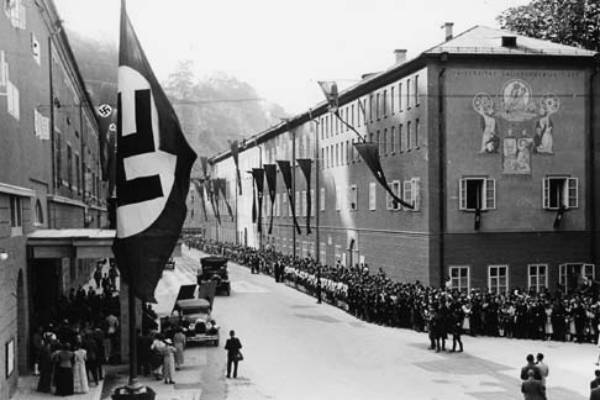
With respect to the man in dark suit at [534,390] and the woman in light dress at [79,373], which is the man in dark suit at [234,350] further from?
the man in dark suit at [534,390]

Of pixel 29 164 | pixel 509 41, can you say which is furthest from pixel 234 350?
pixel 509 41

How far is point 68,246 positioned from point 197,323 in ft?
21.8

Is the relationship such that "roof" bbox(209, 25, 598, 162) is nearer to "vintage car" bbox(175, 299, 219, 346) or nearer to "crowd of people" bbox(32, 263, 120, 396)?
"vintage car" bbox(175, 299, 219, 346)

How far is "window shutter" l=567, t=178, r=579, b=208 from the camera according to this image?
128 ft

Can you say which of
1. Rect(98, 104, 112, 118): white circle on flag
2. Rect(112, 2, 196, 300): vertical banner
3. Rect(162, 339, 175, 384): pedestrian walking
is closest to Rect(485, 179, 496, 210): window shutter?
Rect(98, 104, 112, 118): white circle on flag

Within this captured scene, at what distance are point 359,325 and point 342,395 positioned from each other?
13.1m

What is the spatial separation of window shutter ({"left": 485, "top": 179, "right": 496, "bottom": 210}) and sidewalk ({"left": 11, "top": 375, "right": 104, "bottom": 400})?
2336 cm

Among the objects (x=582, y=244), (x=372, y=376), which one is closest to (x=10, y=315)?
(x=372, y=376)

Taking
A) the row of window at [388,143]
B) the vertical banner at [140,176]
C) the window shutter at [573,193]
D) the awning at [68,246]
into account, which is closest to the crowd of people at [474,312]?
the window shutter at [573,193]

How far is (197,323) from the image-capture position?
2742 centimetres

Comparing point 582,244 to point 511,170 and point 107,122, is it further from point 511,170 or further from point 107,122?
point 107,122

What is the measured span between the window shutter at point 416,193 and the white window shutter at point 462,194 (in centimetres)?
212

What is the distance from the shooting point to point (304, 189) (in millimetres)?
69812

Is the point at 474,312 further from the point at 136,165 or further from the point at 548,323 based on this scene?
the point at 136,165
